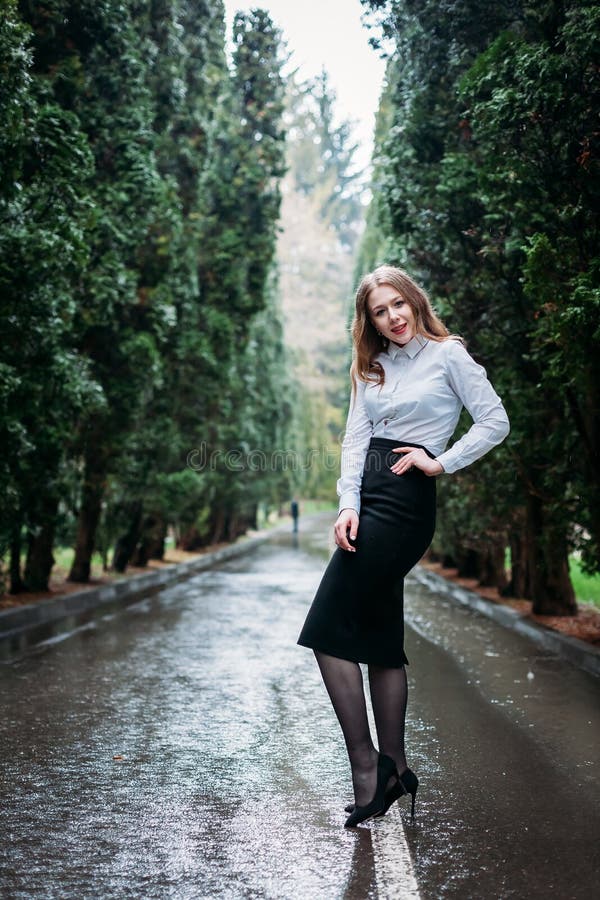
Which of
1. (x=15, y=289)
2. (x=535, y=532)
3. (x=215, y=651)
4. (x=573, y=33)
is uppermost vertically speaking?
(x=573, y=33)

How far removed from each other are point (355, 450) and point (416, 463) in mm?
314

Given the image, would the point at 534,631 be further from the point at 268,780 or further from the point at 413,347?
the point at 413,347

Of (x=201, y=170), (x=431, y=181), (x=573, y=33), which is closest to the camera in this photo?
(x=573, y=33)

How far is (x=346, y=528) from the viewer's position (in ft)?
13.7

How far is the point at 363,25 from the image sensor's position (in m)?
11.8

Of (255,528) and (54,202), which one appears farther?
(255,528)

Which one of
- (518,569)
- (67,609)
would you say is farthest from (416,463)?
(518,569)

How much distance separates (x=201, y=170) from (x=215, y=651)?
13759 millimetres

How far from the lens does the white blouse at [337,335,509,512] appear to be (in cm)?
424

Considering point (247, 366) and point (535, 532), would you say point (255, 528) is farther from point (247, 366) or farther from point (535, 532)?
point (535, 532)

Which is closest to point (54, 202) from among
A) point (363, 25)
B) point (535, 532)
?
point (363, 25)

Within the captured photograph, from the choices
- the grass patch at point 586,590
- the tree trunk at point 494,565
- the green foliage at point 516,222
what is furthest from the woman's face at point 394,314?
the tree trunk at point 494,565

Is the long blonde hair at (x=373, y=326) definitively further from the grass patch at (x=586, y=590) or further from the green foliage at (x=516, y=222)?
the grass patch at (x=586, y=590)

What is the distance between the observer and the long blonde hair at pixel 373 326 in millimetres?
4367
